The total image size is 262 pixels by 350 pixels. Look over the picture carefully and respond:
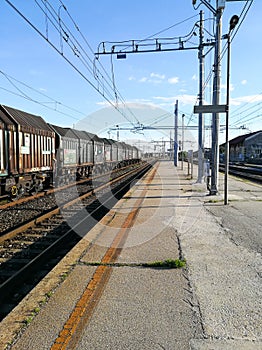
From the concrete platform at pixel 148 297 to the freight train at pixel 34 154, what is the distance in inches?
262

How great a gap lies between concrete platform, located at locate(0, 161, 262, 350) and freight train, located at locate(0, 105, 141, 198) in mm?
6666

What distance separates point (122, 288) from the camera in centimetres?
418

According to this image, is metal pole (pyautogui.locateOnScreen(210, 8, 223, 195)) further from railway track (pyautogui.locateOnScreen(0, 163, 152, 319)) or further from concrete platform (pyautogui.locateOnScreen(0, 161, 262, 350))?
concrete platform (pyautogui.locateOnScreen(0, 161, 262, 350))

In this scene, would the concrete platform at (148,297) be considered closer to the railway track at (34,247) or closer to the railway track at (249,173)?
the railway track at (34,247)

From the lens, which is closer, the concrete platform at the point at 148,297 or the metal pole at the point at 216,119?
the concrete platform at the point at 148,297

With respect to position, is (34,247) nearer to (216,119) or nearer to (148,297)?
(148,297)

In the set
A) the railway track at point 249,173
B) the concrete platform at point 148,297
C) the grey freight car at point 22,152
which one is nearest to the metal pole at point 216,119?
the concrete platform at point 148,297

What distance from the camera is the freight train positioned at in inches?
489

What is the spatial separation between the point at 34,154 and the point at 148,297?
486 inches

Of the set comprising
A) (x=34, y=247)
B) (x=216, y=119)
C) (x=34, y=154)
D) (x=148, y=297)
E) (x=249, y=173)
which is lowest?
(x=34, y=247)

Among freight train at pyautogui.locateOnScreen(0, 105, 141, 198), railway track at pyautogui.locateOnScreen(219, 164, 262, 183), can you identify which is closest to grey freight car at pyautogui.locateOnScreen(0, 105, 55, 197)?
freight train at pyautogui.locateOnScreen(0, 105, 141, 198)

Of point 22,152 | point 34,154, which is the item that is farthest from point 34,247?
point 34,154

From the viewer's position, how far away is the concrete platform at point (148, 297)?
3.06m

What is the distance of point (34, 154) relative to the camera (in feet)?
49.6
